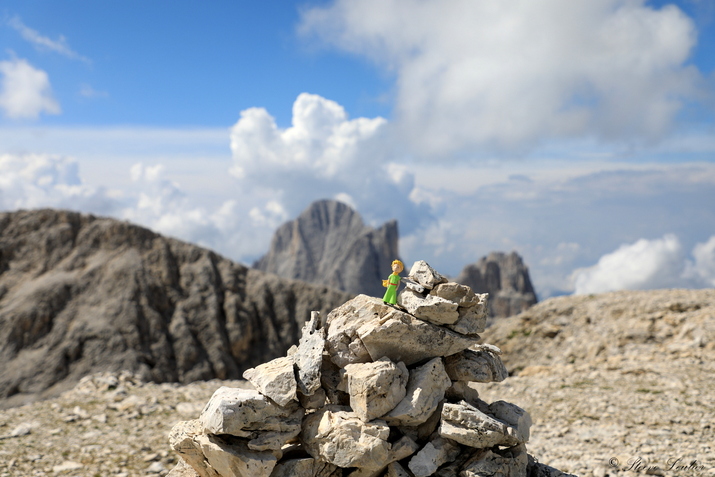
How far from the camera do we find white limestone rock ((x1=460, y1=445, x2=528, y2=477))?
9797 mm

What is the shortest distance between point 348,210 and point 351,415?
17835cm

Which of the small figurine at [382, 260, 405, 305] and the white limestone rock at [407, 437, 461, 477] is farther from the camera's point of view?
the small figurine at [382, 260, 405, 305]

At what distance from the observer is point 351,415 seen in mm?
9805

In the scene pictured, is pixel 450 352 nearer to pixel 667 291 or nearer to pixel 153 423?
pixel 153 423

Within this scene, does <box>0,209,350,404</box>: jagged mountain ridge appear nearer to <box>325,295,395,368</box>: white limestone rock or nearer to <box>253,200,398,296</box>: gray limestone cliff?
<box>325,295,395,368</box>: white limestone rock

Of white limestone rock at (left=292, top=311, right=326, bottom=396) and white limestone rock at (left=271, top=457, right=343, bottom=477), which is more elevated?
white limestone rock at (left=292, top=311, right=326, bottom=396)

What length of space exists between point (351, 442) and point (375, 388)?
1156mm

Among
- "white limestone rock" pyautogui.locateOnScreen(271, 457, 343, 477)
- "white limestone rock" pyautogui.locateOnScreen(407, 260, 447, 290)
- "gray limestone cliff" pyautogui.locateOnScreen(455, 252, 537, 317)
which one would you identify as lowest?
"white limestone rock" pyautogui.locateOnScreen(271, 457, 343, 477)

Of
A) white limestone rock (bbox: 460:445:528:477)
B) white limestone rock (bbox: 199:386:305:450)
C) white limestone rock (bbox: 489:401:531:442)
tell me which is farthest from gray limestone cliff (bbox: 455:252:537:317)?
white limestone rock (bbox: 199:386:305:450)

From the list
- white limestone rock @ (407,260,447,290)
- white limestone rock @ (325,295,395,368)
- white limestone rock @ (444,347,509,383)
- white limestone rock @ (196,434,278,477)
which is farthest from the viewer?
white limestone rock @ (444,347,509,383)

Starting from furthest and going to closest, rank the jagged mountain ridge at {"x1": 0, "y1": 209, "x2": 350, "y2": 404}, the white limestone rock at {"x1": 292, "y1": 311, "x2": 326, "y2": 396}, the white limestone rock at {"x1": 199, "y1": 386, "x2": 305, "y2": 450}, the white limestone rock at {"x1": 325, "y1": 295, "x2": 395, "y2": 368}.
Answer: the jagged mountain ridge at {"x1": 0, "y1": 209, "x2": 350, "y2": 404} < the white limestone rock at {"x1": 325, "y1": 295, "x2": 395, "y2": 368} < the white limestone rock at {"x1": 292, "y1": 311, "x2": 326, "y2": 396} < the white limestone rock at {"x1": 199, "y1": 386, "x2": 305, "y2": 450}

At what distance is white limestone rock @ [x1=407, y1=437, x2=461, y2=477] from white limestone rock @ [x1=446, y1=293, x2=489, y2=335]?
7.79 ft

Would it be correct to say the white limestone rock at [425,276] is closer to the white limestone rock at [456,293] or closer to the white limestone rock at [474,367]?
the white limestone rock at [456,293]

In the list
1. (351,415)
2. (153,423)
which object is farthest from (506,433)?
(153,423)
